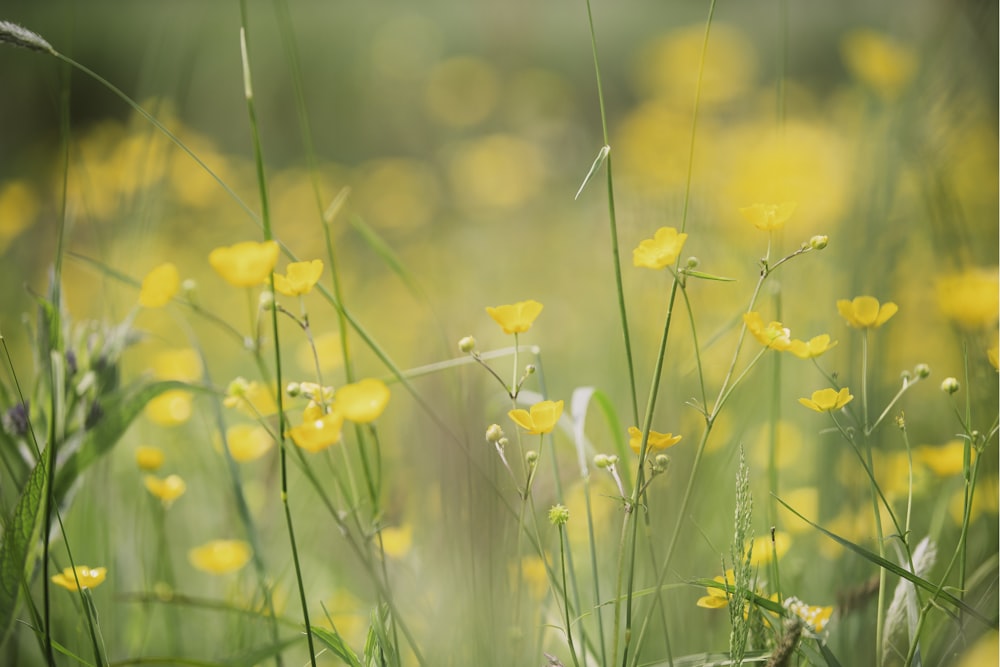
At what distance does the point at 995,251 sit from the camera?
136 cm

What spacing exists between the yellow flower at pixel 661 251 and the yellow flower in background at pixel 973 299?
0.45 metres

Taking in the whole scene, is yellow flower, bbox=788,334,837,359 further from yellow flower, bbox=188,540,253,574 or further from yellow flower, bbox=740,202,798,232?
yellow flower, bbox=188,540,253,574

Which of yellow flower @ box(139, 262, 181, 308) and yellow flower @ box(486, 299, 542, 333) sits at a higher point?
yellow flower @ box(139, 262, 181, 308)

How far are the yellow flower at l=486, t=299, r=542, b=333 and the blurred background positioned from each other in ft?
0.55

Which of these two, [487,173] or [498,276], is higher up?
[487,173]

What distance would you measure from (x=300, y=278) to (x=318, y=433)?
15 cm

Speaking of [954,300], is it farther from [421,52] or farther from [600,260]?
[421,52]

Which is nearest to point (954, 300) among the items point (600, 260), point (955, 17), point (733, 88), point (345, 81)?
point (955, 17)

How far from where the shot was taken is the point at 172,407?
3.31 feet

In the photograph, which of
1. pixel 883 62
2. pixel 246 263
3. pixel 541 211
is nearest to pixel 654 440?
pixel 246 263

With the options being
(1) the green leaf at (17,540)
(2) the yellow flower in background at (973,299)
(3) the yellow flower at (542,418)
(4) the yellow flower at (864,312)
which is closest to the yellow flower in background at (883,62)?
(2) the yellow flower in background at (973,299)

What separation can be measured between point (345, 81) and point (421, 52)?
1341 millimetres

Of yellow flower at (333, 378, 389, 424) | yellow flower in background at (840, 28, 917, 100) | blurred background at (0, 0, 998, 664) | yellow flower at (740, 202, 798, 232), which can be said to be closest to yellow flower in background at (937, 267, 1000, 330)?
blurred background at (0, 0, 998, 664)

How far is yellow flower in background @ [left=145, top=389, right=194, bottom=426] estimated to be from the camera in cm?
101
